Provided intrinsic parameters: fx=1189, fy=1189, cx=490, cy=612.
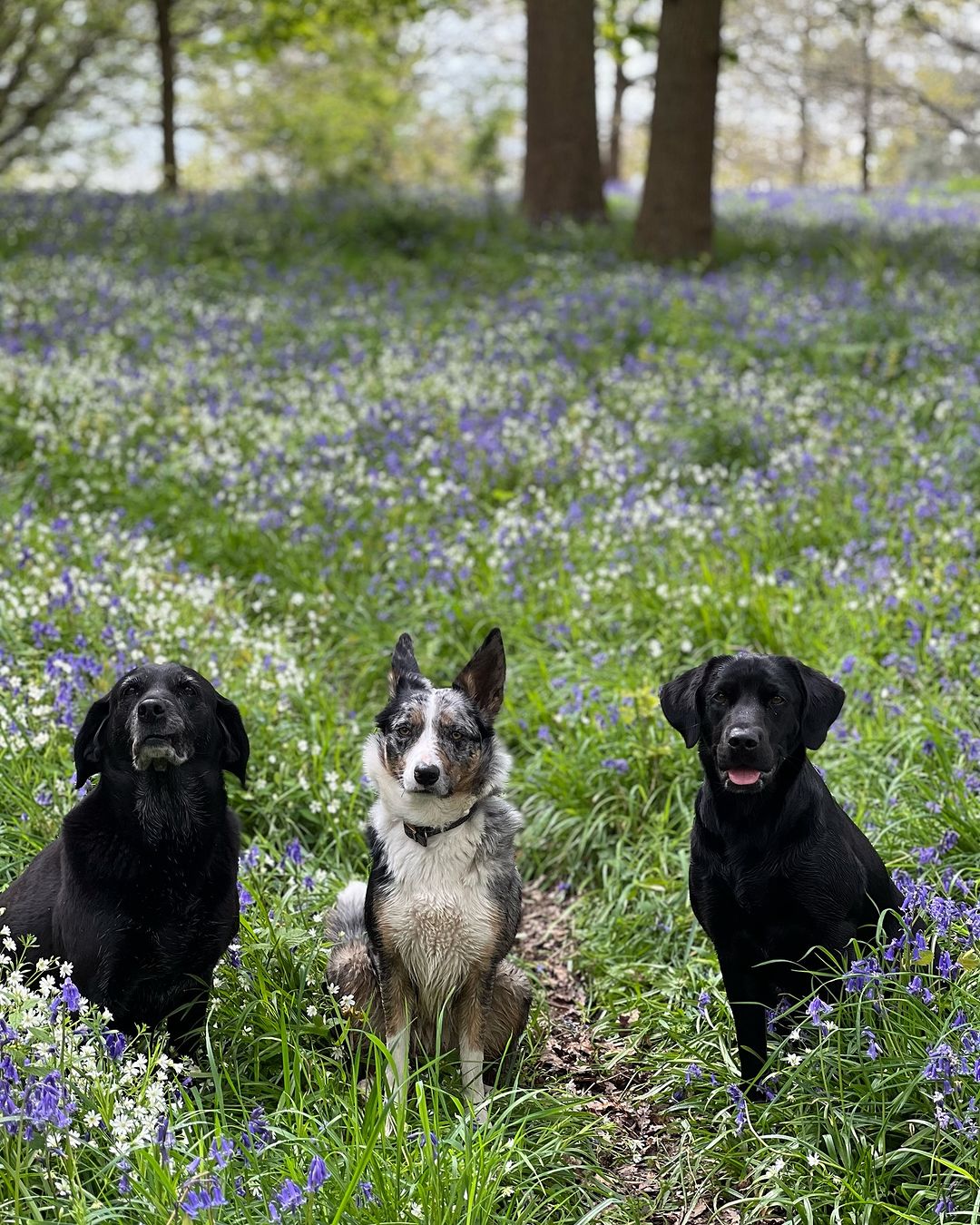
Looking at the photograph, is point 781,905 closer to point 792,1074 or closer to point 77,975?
point 792,1074

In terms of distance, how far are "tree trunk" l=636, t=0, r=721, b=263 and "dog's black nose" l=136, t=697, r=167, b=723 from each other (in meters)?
12.6

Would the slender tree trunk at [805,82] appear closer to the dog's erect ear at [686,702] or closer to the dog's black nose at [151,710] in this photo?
the dog's erect ear at [686,702]

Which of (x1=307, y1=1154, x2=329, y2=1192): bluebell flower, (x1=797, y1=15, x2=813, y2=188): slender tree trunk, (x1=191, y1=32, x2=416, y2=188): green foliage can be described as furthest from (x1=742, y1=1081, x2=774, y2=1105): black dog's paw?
(x1=797, y1=15, x2=813, y2=188): slender tree trunk

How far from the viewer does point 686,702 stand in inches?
154

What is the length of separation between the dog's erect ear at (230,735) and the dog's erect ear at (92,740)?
374 millimetres

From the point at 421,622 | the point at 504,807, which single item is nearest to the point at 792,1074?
the point at 504,807

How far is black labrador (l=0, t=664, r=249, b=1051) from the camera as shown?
11.8 ft

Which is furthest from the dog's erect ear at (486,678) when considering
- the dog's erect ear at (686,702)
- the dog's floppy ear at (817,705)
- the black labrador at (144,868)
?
the dog's floppy ear at (817,705)

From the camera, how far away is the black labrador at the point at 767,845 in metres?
3.65

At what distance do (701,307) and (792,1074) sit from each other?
9.79 meters

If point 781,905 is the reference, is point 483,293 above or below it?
above

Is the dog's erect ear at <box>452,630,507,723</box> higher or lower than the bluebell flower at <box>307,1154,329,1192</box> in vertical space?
higher

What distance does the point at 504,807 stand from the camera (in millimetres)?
4215

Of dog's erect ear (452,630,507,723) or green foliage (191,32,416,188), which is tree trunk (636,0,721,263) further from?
dog's erect ear (452,630,507,723)
